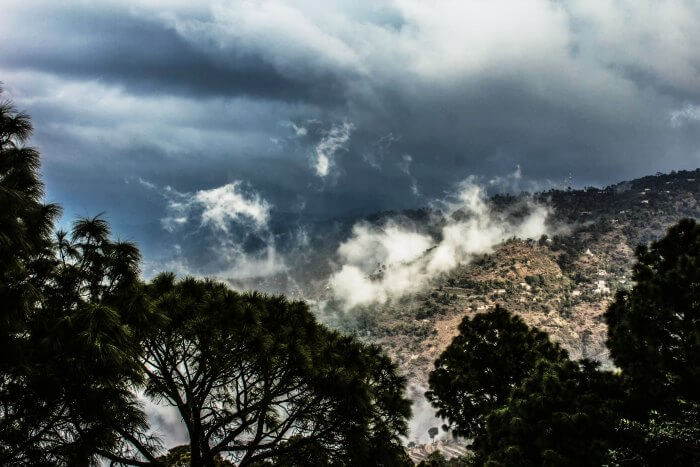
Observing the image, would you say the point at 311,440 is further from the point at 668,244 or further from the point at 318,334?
the point at 668,244

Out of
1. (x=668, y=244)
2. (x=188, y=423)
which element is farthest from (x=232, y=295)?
(x=668, y=244)

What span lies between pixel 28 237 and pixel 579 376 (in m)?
17.2

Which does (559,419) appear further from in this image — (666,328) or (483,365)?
(483,365)

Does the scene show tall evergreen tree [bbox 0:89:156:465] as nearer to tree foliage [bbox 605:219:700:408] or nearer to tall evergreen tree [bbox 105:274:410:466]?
tall evergreen tree [bbox 105:274:410:466]

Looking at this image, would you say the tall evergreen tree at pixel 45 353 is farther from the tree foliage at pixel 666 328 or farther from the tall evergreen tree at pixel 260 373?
the tree foliage at pixel 666 328

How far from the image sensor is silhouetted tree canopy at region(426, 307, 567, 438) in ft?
82.3

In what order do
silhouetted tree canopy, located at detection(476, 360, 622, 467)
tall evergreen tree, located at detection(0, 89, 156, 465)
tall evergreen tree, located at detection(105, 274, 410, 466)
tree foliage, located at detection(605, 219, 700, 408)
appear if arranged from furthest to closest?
silhouetted tree canopy, located at detection(476, 360, 622, 467) < tall evergreen tree, located at detection(105, 274, 410, 466) < tree foliage, located at detection(605, 219, 700, 408) < tall evergreen tree, located at detection(0, 89, 156, 465)

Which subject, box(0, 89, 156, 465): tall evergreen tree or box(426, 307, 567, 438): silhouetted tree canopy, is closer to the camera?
box(0, 89, 156, 465): tall evergreen tree

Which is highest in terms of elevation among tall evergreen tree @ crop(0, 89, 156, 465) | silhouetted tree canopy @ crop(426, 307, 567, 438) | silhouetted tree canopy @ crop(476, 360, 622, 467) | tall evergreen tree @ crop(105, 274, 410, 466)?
silhouetted tree canopy @ crop(426, 307, 567, 438)

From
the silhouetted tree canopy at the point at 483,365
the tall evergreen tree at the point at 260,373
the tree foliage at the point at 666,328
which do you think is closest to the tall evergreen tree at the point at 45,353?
the tall evergreen tree at the point at 260,373

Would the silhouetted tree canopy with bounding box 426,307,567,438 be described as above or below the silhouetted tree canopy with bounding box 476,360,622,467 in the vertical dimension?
above

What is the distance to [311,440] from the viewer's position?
50.7 feet

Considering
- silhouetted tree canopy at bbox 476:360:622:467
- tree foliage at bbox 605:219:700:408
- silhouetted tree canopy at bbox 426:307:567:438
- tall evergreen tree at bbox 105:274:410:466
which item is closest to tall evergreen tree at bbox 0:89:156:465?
tall evergreen tree at bbox 105:274:410:466

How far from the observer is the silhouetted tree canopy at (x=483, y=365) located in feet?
82.3
